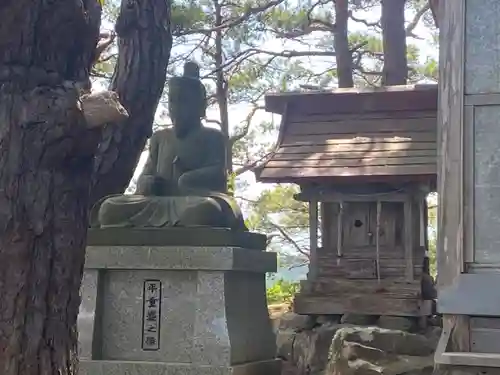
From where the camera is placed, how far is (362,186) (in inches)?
391

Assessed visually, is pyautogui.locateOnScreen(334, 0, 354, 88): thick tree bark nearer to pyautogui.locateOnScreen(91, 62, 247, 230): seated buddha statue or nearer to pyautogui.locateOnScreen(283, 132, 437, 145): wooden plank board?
pyautogui.locateOnScreen(283, 132, 437, 145): wooden plank board

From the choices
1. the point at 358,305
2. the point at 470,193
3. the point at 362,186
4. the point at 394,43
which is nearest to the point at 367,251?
the point at 358,305

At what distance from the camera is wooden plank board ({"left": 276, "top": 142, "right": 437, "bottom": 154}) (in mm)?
9727

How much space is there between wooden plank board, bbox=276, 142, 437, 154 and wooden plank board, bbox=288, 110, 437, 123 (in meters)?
0.52

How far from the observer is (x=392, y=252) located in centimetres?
996

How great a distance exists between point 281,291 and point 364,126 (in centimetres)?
732

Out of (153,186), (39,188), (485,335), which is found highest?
(153,186)

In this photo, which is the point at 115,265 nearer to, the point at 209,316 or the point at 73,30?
the point at 209,316

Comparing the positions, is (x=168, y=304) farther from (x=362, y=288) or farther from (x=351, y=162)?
(x=362, y=288)

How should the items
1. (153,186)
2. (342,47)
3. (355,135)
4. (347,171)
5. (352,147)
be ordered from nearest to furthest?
(153,186) < (347,171) < (352,147) < (355,135) < (342,47)

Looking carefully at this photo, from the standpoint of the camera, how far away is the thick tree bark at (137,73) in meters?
8.34

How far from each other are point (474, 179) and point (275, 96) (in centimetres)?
477

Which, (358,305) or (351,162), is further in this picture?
(358,305)

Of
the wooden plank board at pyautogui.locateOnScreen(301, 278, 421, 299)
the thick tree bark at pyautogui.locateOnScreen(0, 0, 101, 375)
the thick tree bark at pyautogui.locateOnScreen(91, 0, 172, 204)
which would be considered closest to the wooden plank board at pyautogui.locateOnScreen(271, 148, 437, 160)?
the wooden plank board at pyautogui.locateOnScreen(301, 278, 421, 299)
